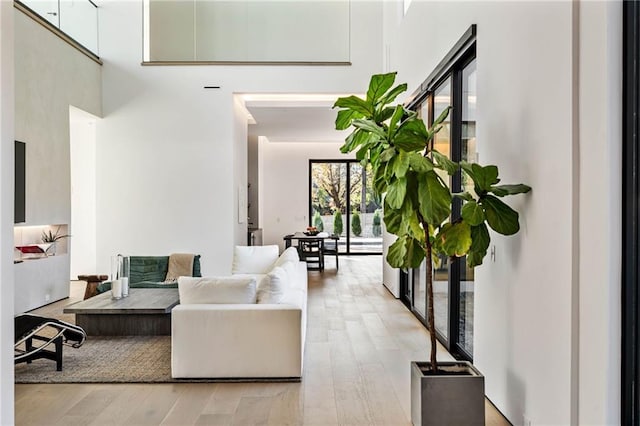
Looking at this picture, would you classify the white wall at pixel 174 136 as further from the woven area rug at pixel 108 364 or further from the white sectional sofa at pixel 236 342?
the white sectional sofa at pixel 236 342

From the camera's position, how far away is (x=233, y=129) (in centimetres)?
880

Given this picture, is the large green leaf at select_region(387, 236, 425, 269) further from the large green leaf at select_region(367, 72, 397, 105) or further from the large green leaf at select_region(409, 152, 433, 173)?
the large green leaf at select_region(367, 72, 397, 105)

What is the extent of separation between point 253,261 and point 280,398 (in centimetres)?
335

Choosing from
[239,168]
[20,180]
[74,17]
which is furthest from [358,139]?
[74,17]

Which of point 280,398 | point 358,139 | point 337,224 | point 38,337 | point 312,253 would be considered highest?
point 358,139

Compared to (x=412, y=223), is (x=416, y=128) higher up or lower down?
higher up

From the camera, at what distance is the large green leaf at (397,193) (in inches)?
109

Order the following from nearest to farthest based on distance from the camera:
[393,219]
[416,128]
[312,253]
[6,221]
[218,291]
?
[6,221] < [416,128] < [393,219] < [218,291] < [312,253]

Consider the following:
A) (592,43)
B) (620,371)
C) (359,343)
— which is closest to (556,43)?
(592,43)

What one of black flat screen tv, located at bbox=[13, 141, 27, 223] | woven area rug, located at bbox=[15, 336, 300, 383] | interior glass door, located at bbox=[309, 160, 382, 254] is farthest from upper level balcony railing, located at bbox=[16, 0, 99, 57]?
interior glass door, located at bbox=[309, 160, 382, 254]

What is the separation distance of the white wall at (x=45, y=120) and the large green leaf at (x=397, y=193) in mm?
5513

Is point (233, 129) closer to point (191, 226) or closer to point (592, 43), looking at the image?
point (191, 226)

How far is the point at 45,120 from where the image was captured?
7094 mm

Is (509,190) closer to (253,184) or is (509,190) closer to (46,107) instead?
(46,107)
